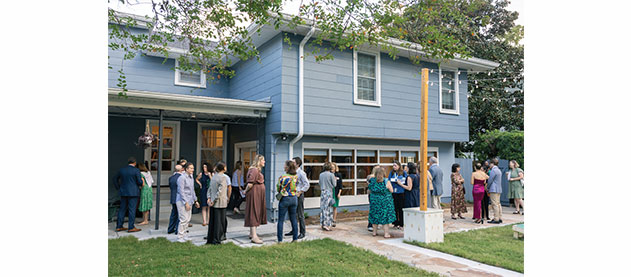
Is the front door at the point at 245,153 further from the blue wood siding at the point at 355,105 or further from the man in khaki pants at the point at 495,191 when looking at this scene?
the man in khaki pants at the point at 495,191

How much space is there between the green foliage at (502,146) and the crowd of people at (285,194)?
9.55 feet

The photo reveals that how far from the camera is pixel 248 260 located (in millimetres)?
5801

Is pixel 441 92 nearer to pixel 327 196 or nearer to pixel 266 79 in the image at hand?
pixel 266 79

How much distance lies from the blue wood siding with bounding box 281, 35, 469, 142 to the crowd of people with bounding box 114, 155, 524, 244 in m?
1.62

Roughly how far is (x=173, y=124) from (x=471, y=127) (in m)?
14.7

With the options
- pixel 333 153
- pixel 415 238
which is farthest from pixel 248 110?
pixel 415 238

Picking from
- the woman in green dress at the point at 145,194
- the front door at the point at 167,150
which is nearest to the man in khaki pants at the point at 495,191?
the woman in green dress at the point at 145,194

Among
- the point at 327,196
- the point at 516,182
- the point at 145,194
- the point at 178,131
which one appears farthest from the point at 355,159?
the point at 145,194

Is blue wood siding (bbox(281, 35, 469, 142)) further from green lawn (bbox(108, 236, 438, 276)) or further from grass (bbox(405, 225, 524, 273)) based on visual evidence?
grass (bbox(405, 225, 524, 273))

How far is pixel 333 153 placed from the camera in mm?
10656

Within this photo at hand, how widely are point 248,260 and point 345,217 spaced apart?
4.76 metres

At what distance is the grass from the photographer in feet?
19.0

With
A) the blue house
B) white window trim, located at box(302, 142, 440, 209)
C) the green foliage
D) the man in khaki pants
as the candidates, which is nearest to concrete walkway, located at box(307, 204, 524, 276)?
the man in khaki pants

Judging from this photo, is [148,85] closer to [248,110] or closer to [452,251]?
[248,110]
